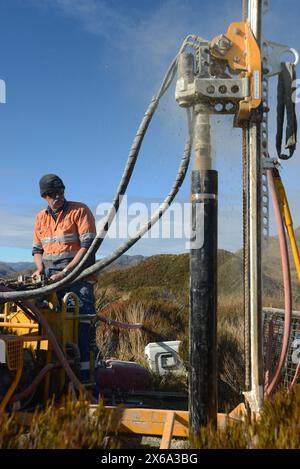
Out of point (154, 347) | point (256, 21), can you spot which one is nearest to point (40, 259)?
point (154, 347)

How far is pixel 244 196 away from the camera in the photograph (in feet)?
13.3

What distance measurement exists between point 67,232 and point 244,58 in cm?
280

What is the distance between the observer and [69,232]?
6.03 m

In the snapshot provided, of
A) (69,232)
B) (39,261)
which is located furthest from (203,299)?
(39,261)

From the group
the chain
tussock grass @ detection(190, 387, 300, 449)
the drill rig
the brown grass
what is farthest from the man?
tussock grass @ detection(190, 387, 300, 449)

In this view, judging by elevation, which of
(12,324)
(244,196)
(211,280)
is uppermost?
(244,196)

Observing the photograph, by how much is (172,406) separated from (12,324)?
1967mm

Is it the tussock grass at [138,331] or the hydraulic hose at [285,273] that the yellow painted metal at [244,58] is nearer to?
the hydraulic hose at [285,273]

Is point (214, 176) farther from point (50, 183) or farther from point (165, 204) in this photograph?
point (50, 183)

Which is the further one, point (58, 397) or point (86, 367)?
point (86, 367)

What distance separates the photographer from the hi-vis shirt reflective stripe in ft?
19.5

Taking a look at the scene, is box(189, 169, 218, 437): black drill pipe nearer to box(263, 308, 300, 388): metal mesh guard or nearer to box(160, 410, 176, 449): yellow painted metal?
box(160, 410, 176, 449): yellow painted metal
